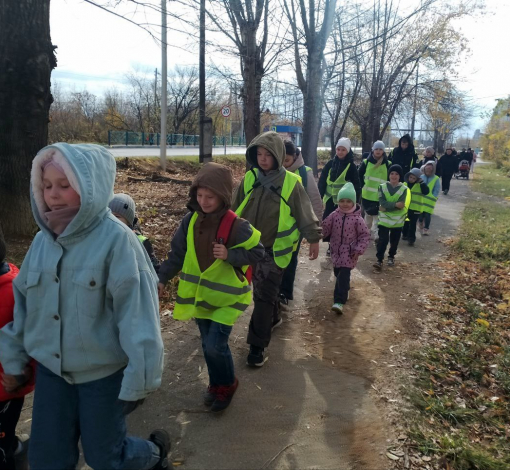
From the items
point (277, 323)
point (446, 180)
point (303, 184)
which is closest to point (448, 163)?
point (446, 180)

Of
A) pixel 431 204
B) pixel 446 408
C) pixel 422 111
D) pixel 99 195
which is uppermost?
pixel 422 111

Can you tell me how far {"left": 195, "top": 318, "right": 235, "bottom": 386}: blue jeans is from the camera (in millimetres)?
3041

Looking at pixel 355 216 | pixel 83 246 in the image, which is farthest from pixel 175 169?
pixel 83 246

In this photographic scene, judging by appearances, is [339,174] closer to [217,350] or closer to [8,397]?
[217,350]


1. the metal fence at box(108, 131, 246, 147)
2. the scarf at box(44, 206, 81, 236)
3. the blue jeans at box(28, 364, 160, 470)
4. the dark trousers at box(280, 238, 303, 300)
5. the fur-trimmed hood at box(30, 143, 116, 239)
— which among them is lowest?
the dark trousers at box(280, 238, 303, 300)

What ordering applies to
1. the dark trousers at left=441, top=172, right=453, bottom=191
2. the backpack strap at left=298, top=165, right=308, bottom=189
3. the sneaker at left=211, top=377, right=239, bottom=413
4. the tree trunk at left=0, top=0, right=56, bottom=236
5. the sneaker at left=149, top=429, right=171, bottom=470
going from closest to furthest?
the sneaker at left=149, top=429, right=171, bottom=470
the sneaker at left=211, top=377, right=239, bottom=413
the backpack strap at left=298, top=165, right=308, bottom=189
the tree trunk at left=0, top=0, right=56, bottom=236
the dark trousers at left=441, top=172, right=453, bottom=191

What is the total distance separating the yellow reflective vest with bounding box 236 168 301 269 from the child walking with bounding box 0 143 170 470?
204 cm

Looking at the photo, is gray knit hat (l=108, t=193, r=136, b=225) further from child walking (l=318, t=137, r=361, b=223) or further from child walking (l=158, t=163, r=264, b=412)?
child walking (l=318, t=137, r=361, b=223)

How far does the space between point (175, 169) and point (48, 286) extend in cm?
1836

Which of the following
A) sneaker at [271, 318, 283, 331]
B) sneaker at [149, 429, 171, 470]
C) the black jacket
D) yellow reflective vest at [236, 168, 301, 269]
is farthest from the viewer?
the black jacket

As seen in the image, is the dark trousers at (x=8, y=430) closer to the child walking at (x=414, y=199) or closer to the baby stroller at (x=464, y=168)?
the child walking at (x=414, y=199)

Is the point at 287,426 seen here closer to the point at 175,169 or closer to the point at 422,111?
the point at 175,169

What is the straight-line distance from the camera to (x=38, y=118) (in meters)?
5.88

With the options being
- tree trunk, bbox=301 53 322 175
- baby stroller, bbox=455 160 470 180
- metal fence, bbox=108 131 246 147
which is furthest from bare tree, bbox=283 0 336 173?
metal fence, bbox=108 131 246 147
